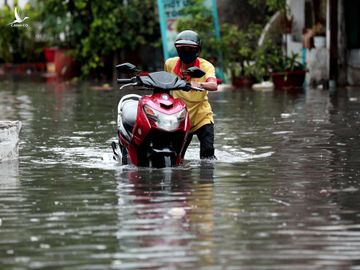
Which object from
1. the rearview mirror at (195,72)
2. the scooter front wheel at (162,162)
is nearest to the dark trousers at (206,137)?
the scooter front wheel at (162,162)

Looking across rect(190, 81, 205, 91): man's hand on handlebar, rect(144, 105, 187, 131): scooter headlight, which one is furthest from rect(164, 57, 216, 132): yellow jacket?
rect(144, 105, 187, 131): scooter headlight

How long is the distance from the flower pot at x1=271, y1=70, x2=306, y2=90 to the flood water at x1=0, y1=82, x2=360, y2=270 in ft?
36.5

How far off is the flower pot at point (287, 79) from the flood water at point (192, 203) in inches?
438

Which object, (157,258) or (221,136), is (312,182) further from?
(221,136)

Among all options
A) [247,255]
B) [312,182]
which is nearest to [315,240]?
[247,255]

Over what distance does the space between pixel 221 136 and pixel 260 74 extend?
14649mm

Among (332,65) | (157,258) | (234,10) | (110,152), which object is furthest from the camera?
(234,10)

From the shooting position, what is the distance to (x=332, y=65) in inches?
1195

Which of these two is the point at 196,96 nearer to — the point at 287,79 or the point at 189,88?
the point at 189,88

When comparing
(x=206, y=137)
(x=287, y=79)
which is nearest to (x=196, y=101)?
(x=206, y=137)

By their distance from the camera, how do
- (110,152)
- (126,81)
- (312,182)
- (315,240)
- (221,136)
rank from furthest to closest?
(221,136) < (110,152) < (126,81) < (312,182) < (315,240)

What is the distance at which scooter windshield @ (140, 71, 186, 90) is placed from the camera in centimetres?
1334

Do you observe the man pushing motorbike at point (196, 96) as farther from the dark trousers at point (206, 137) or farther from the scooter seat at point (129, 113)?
the scooter seat at point (129, 113)

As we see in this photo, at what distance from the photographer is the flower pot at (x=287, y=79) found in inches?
1218
